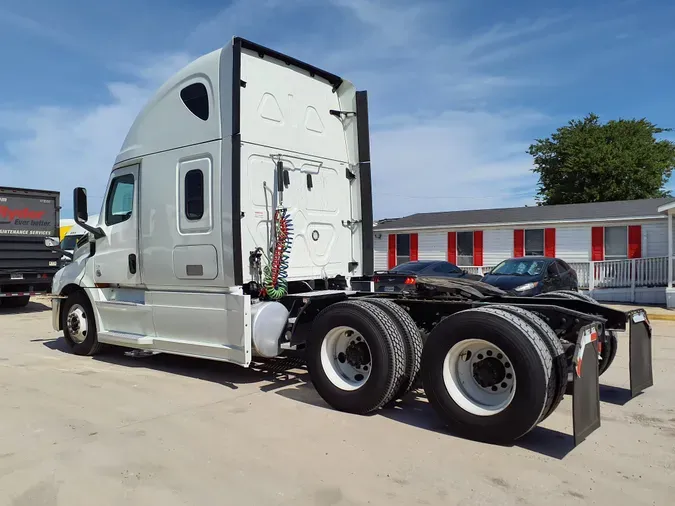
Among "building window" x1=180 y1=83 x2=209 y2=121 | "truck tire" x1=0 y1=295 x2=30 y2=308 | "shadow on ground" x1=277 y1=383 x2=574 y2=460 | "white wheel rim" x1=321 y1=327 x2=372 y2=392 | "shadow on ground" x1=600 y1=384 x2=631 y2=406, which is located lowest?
"shadow on ground" x1=600 y1=384 x2=631 y2=406

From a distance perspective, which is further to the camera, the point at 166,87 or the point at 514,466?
the point at 166,87

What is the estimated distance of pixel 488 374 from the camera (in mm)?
4762

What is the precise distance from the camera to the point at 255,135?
260 inches

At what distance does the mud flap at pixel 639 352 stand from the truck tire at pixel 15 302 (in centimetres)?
1605

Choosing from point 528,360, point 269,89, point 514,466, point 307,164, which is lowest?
Answer: point 514,466

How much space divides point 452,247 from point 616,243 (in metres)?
6.13

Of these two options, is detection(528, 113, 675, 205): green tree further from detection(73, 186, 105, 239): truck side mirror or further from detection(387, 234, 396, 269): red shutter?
detection(73, 186, 105, 239): truck side mirror

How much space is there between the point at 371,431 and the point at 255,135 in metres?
3.58

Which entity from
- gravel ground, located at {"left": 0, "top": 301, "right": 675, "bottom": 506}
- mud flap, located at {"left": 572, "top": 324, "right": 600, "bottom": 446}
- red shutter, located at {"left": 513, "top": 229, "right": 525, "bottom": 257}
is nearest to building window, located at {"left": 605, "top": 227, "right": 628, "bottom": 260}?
red shutter, located at {"left": 513, "top": 229, "right": 525, "bottom": 257}

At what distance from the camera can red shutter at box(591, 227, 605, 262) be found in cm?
2030

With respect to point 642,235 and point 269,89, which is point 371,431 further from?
point 642,235

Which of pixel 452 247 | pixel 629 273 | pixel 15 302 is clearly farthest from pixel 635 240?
pixel 15 302

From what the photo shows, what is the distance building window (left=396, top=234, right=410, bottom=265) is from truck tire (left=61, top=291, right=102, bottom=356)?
17.7 metres

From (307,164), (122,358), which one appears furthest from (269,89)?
(122,358)
